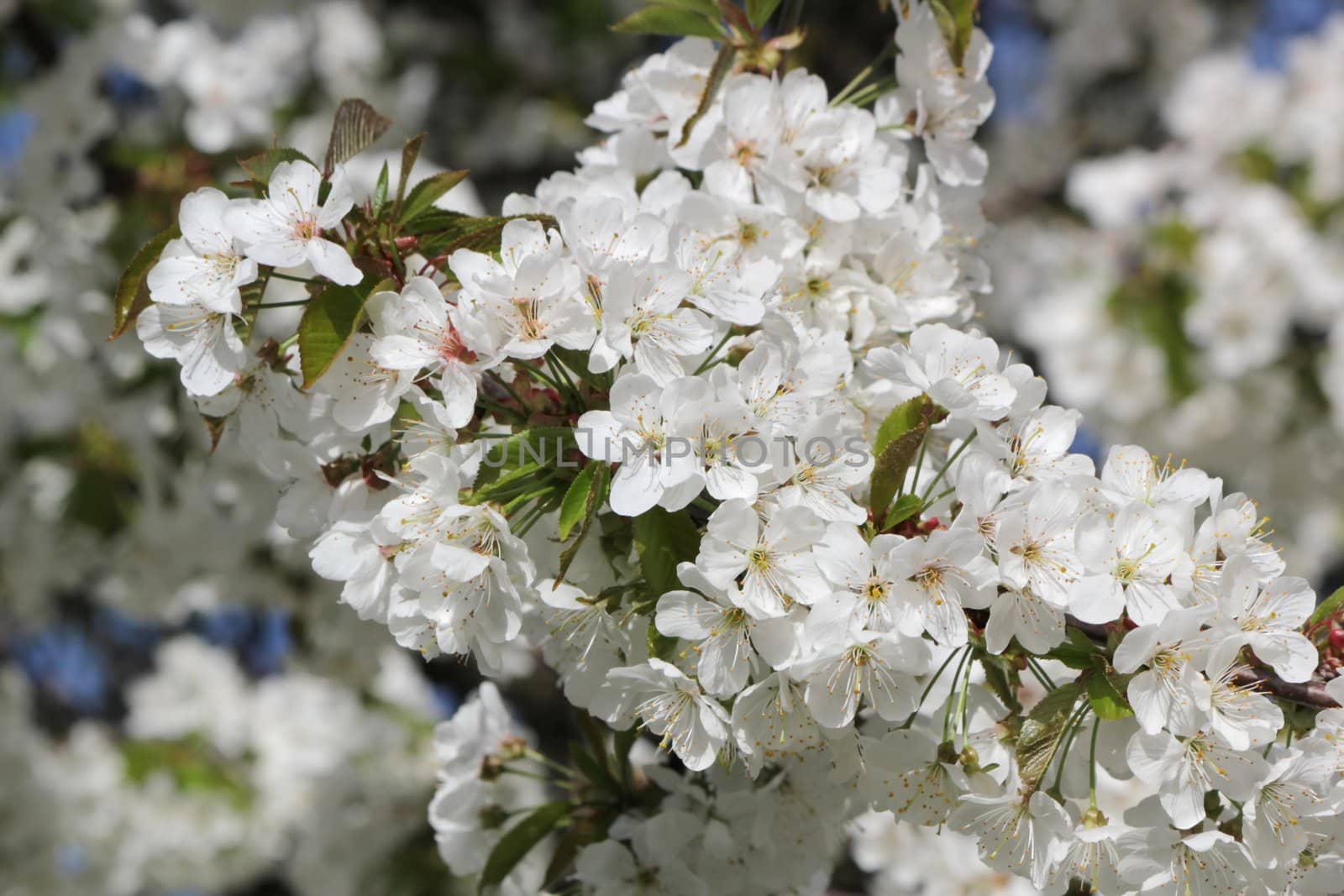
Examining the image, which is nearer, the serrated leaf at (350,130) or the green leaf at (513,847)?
the serrated leaf at (350,130)

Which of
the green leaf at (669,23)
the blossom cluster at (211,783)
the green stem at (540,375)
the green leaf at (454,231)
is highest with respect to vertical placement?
the green leaf at (669,23)

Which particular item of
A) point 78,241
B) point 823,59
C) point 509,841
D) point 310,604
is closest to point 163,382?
point 78,241

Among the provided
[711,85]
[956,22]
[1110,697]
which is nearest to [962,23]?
[956,22]

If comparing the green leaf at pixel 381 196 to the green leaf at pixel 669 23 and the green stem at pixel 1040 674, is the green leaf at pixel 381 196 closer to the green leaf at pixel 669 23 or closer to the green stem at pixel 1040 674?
the green leaf at pixel 669 23

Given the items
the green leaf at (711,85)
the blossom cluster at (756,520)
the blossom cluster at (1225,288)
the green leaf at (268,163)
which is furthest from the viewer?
the blossom cluster at (1225,288)

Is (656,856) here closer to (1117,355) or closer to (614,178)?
(614,178)

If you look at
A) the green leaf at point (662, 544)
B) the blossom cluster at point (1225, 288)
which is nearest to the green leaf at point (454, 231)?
the green leaf at point (662, 544)

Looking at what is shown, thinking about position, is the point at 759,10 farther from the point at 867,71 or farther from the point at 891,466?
the point at 891,466

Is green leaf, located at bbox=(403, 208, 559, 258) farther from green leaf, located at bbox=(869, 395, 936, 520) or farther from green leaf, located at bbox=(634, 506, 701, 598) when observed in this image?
green leaf, located at bbox=(869, 395, 936, 520)
